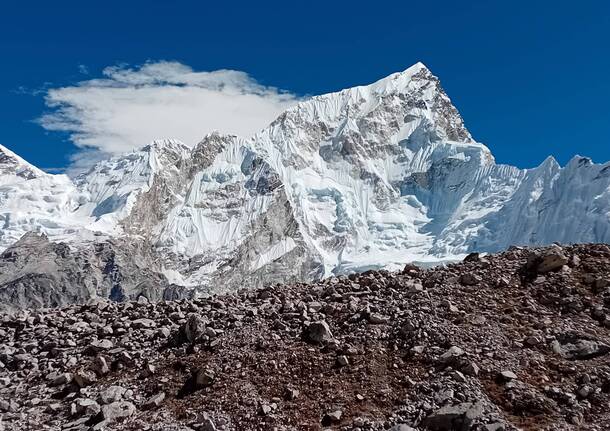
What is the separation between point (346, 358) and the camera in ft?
55.8

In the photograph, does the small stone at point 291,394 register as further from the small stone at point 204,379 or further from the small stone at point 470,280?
the small stone at point 470,280

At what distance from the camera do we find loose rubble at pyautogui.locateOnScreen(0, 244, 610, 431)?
15.4 meters

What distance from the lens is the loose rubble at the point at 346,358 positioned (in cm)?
1545

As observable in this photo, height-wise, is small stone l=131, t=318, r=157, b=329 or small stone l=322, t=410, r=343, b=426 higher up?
small stone l=131, t=318, r=157, b=329

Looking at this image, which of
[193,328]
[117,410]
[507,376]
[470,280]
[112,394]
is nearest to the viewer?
[507,376]

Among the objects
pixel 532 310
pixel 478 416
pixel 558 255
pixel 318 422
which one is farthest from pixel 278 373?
pixel 558 255

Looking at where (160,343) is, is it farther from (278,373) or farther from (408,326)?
(408,326)

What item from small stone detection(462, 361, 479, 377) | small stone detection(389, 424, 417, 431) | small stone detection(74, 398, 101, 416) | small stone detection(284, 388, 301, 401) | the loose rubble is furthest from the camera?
small stone detection(74, 398, 101, 416)

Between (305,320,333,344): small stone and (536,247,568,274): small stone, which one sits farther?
(536,247,568,274): small stone

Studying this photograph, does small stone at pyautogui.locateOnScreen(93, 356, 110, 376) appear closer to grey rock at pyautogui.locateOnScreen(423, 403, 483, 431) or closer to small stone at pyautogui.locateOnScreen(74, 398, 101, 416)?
small stone at pyautogui.locateOnScreen(74, 398, 101, 416)

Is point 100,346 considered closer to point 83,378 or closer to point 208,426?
point 83,378

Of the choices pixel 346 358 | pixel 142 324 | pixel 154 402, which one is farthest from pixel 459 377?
pixel 142 324

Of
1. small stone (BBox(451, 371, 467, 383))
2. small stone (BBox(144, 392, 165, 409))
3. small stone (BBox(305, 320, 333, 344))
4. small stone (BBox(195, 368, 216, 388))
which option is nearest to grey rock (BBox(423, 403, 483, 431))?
small stone (BBox(451, 371, 467, 383))

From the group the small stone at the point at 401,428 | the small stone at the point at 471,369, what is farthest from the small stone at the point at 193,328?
the small stone at the point at 471,369
